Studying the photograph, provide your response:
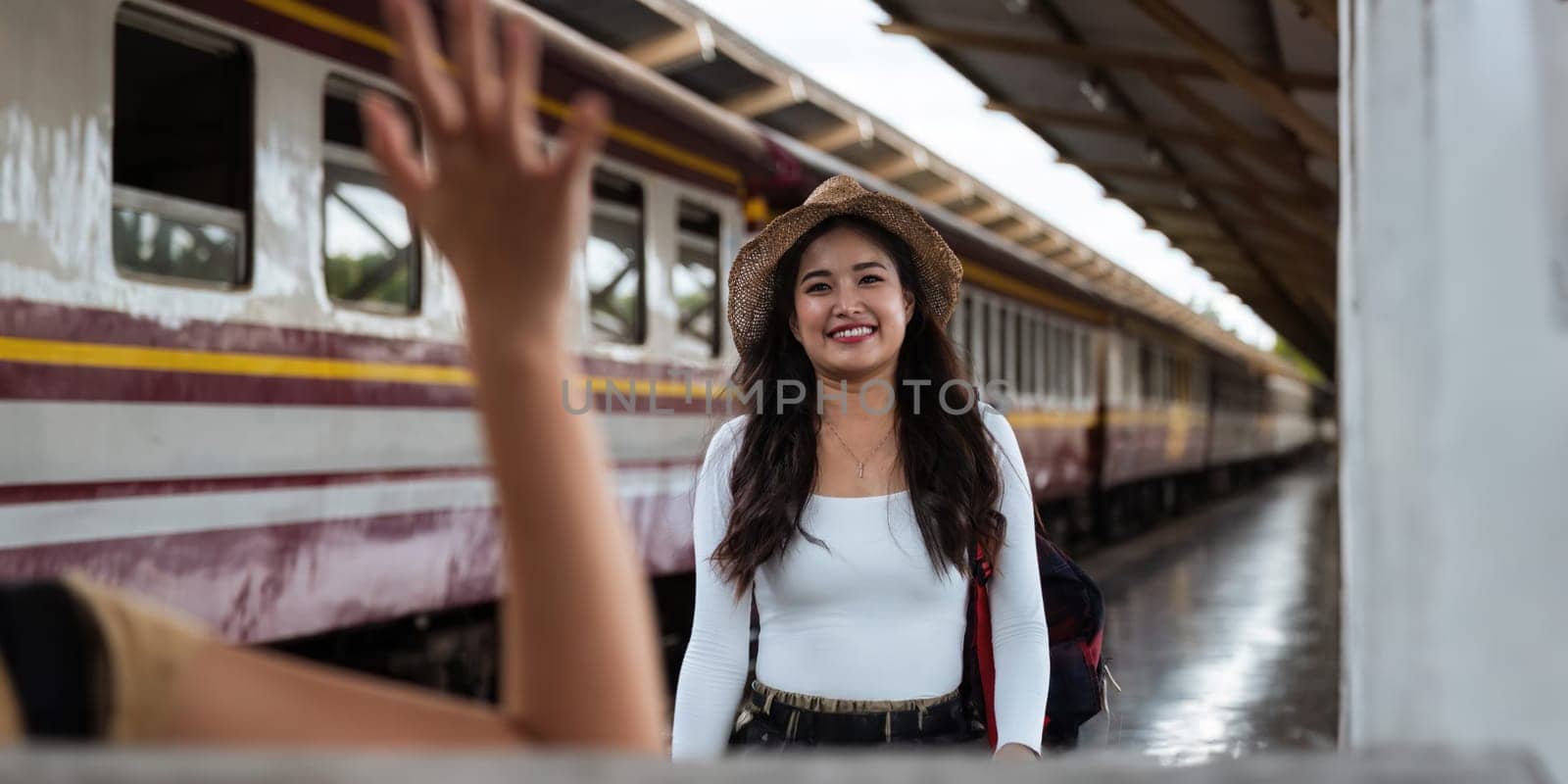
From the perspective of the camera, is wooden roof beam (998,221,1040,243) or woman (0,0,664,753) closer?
woman (0,0,664,753)

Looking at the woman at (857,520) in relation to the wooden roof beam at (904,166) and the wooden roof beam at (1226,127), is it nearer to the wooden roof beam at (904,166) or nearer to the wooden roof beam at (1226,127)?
the wooden roof beam at (1226,127)

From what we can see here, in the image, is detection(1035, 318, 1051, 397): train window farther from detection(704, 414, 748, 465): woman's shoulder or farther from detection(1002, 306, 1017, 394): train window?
detection(704, 414, 748, 465): woman's shoulder

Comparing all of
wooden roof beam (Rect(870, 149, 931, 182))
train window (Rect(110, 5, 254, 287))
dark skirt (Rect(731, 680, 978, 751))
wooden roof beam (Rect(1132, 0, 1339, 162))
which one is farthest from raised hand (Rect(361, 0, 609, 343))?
wooden roof beam (Rect(870, 149, 931, 182))

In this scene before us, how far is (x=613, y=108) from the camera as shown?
6.72m

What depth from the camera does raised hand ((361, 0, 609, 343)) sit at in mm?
862

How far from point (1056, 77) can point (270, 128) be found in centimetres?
940

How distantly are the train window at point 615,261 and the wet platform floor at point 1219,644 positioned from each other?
281 cm

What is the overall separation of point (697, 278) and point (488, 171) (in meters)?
6.77

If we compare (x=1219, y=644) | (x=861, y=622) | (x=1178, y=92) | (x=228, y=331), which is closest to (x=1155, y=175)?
(x=1178, y=92)

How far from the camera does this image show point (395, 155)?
2.96 feet

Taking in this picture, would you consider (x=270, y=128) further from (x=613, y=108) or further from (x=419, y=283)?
(x=613, y=108)

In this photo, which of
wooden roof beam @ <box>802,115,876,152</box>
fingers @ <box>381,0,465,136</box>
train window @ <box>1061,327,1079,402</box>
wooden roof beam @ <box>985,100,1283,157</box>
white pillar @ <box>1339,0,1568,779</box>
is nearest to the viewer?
fingers @ <box>381,0,465,136</box>

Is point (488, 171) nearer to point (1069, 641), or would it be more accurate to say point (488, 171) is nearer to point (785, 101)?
point (1069, 641)

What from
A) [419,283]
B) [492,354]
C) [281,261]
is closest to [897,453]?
[492,354]
